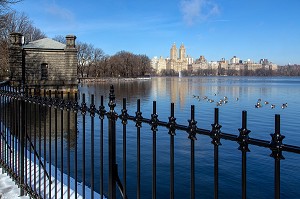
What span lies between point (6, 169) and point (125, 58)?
11460 cm

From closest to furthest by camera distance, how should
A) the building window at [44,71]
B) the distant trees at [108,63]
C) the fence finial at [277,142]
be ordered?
the fence finial at [277,142] → the building window at [44,71] → the distant trees at [108,63]

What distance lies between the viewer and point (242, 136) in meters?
2.04

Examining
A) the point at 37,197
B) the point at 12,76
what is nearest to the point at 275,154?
the point at 37,197

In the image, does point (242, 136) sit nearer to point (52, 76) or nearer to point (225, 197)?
point (225, 197)

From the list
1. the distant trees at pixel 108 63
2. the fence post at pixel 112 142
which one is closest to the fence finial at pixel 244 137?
the fence post at pixel 112 142

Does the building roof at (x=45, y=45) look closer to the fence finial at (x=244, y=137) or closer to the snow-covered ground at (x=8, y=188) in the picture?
the snow-covered ground at (x=8, y=188)

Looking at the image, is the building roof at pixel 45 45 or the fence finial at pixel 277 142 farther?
the building roof at pixel 45 45

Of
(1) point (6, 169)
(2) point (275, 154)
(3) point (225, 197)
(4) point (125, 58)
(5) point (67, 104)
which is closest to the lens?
(2) point (275, 154)

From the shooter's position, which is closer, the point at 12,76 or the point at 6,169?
the point at 6,169

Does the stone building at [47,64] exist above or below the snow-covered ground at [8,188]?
above

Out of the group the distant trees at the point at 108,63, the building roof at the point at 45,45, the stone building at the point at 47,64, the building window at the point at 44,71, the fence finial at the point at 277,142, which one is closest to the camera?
the fence finial at the point at 277,142

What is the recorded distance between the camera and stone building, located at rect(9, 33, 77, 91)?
39938 millimetres

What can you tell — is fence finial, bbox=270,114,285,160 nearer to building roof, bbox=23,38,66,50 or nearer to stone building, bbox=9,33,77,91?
stone building, bbox=9,33,77,91

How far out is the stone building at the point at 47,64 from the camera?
131 ft
